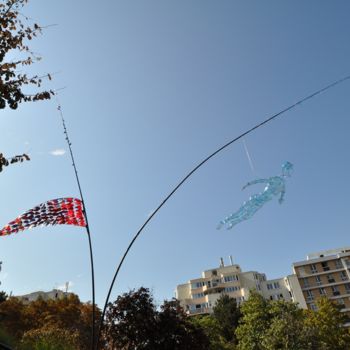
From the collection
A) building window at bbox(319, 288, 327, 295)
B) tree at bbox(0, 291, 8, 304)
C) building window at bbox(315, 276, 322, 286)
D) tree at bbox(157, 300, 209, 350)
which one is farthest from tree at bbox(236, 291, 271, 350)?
building window at bbox(315, 276, 322, 286)

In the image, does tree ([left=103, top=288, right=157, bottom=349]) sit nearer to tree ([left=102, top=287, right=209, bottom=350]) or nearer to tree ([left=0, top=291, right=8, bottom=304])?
tree ([left=102, top=287, right=209, bottom=350])

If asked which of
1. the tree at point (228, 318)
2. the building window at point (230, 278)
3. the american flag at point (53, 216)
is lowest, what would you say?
the american flag at point (53, 216)

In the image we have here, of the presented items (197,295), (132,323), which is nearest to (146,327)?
(132,323)

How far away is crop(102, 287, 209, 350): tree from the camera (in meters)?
13.7

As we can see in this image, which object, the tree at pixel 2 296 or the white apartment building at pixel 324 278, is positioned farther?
the white apartment building at pixel 324 278

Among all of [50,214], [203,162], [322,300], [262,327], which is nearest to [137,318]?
[50,214]

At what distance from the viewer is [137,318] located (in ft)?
46.3

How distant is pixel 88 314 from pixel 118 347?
29710 mm

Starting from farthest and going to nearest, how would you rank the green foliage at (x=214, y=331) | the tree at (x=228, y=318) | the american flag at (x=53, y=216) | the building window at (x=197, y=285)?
1. the building window at (x=197, y=285)
2. the tree at (x=228, y=318)
3. the green foliage at (x=214, y=331)
4. the american flag at (x=53, y=216)

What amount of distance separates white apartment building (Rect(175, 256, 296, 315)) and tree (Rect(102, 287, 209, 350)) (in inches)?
2254

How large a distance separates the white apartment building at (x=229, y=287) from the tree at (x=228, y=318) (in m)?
20.0

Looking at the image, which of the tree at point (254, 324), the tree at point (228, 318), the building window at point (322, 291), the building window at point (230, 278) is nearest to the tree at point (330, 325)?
the tree at point (254, 324)

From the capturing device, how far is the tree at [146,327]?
44.9 feet

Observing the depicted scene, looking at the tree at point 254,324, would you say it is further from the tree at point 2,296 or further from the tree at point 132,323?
the tree at point 2,296
